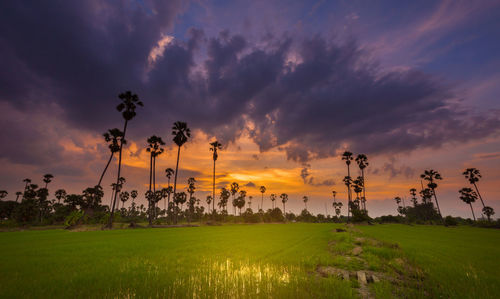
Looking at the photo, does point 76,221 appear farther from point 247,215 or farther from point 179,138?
point 247,215

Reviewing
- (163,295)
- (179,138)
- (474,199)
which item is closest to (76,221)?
(179,138)

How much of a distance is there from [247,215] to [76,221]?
75852 mm

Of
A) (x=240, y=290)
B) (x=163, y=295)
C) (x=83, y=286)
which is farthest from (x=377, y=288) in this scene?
(x=83, y=286)

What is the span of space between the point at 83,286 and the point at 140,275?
2.32 m

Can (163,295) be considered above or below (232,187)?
below

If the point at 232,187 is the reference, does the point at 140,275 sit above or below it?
below

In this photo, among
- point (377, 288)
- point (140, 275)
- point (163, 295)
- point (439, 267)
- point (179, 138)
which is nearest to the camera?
point (163, 295)

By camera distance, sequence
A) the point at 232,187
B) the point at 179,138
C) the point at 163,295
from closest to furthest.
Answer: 1. the point at 163,295
2. the point at 179,138
3. the point at 232,187

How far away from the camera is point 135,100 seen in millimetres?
58781

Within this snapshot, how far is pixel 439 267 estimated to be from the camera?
41.0 ft

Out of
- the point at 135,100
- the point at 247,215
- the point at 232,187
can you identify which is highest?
the point at 135,100

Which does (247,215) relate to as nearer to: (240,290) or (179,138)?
(179,138)

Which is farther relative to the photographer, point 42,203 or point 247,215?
point 247,215

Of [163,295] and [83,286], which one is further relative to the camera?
[83,286]
